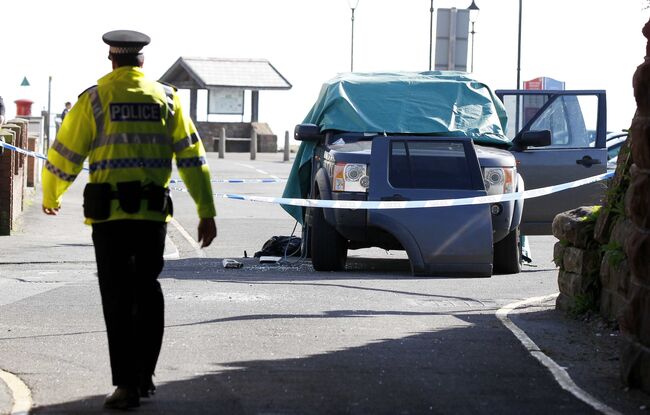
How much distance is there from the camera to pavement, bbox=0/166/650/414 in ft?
26.2

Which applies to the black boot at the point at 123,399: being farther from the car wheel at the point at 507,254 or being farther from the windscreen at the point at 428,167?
the car wheel at the point at 507,254

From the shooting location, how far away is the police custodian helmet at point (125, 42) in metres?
7.53

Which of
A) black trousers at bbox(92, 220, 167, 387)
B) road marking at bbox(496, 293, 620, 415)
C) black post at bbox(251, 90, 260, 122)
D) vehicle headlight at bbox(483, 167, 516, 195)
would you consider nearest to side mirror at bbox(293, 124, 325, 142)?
vehicle headlight at bbox(483, 167, 516, 195)

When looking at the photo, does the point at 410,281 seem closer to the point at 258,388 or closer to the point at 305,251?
the point at 305,251

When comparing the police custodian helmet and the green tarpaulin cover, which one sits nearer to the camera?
the police custodian helmet

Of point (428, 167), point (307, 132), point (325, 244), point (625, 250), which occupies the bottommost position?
point (325, 244)

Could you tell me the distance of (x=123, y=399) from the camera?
7.19 meters

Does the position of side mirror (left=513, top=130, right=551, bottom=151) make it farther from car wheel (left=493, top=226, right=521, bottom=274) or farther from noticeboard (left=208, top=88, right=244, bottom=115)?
noticeboard (left=208, top=88, right=244, bottom=115)

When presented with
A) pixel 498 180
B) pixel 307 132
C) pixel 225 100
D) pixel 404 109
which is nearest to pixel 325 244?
pixel 307 132

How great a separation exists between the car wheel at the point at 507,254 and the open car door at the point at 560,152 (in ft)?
3.40

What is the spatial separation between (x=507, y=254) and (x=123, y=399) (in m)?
9.37

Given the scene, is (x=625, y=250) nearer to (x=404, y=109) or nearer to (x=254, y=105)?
(x=404, y=109)

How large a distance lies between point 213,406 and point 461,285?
713 centimetres

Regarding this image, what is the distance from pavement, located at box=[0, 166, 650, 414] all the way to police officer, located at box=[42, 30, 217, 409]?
1.46 feet
